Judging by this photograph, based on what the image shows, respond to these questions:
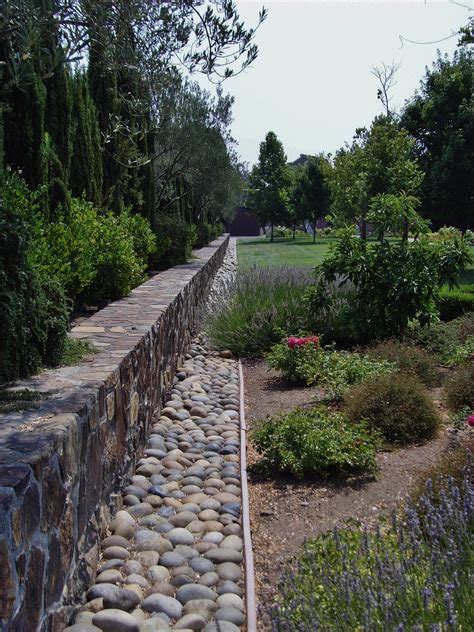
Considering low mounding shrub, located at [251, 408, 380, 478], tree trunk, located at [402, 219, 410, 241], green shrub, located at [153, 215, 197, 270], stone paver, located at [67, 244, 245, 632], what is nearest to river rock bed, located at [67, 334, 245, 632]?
stone paver, located at [67, 244, 245, 632]

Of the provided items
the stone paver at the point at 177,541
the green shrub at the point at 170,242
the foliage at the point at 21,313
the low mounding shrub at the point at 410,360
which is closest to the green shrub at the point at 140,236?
the green shrub at the point at 170,242

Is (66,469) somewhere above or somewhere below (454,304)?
above

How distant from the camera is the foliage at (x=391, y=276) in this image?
7738 millimetres

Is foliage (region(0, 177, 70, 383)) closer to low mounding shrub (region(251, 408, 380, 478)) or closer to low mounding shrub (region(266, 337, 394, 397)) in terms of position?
low mounding shrub (region(251, 408, 380, 478))

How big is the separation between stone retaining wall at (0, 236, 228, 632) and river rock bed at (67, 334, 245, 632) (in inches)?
5.1

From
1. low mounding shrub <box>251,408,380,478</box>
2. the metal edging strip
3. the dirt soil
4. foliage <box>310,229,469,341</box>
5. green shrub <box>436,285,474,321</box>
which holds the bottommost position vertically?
the dirt soil

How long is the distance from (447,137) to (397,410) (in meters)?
19.2

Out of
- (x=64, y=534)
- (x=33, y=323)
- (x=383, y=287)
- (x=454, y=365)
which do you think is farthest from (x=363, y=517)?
(x=383, y=287)

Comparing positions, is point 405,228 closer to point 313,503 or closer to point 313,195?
point 313,503

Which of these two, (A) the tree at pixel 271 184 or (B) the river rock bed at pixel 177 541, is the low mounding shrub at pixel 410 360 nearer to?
(B) the river rock bed at pixel 177 541

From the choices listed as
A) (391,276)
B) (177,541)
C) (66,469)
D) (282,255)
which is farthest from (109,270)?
(282,255)

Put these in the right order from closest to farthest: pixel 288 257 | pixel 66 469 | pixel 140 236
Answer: pixel 66 469
pixel 140 236
pixel 288 257

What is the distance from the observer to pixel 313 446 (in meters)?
4.42

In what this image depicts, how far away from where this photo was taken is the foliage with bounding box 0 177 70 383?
11.4 ft
